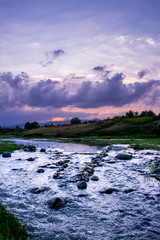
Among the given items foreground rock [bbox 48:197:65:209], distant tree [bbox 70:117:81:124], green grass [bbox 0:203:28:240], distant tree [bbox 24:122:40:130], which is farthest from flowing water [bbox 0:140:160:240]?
distant tree [bbox 24:122:40:130]

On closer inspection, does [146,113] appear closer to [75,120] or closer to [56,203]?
[75,120]

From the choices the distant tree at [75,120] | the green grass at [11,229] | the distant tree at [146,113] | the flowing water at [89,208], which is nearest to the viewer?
the green grass at [11,229]

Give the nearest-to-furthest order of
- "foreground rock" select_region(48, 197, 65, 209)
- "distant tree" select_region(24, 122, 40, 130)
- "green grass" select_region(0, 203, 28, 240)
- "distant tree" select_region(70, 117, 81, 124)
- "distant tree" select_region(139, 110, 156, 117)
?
"green grass" select_region(0, 203, 28, 240), "foreground rock" select_region(48, 197, 65, 209), "distant tree" select_region(139, 110, 156, 117), "distant tree" select_region(70, 117, 81, 124), "distant tree" select_region(24, 122, 40, 130)

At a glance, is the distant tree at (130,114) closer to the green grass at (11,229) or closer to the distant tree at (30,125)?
the distant tree at (30,125)

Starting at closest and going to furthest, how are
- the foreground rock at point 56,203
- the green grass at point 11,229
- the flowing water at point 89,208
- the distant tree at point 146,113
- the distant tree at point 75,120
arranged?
the green grass at point 11,229, the flowing water at point 89,208, the foreground rock at point 56,203, the distant tree at point 146,113, the distant tree at point 75,120

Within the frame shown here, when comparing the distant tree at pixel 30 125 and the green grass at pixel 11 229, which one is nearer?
the green grass at pixel 11 229

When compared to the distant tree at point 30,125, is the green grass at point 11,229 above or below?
below

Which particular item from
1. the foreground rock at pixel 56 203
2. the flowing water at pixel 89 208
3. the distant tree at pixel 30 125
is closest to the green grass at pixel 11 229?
the flowing water at pixel 89 208

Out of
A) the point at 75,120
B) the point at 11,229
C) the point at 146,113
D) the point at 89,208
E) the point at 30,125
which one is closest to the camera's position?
the point at 11,229

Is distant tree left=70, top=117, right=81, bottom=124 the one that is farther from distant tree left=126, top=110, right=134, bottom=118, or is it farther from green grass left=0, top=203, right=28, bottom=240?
green grass left=0, top=203, right=28, bottom=240

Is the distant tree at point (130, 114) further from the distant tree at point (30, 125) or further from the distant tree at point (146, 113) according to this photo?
the distant tree at point (30, 125)

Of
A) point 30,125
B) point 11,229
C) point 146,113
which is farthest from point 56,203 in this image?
point 30,125

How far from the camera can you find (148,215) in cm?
824

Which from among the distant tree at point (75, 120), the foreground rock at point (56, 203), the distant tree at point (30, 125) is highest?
the distant tree at point (75, 120)
